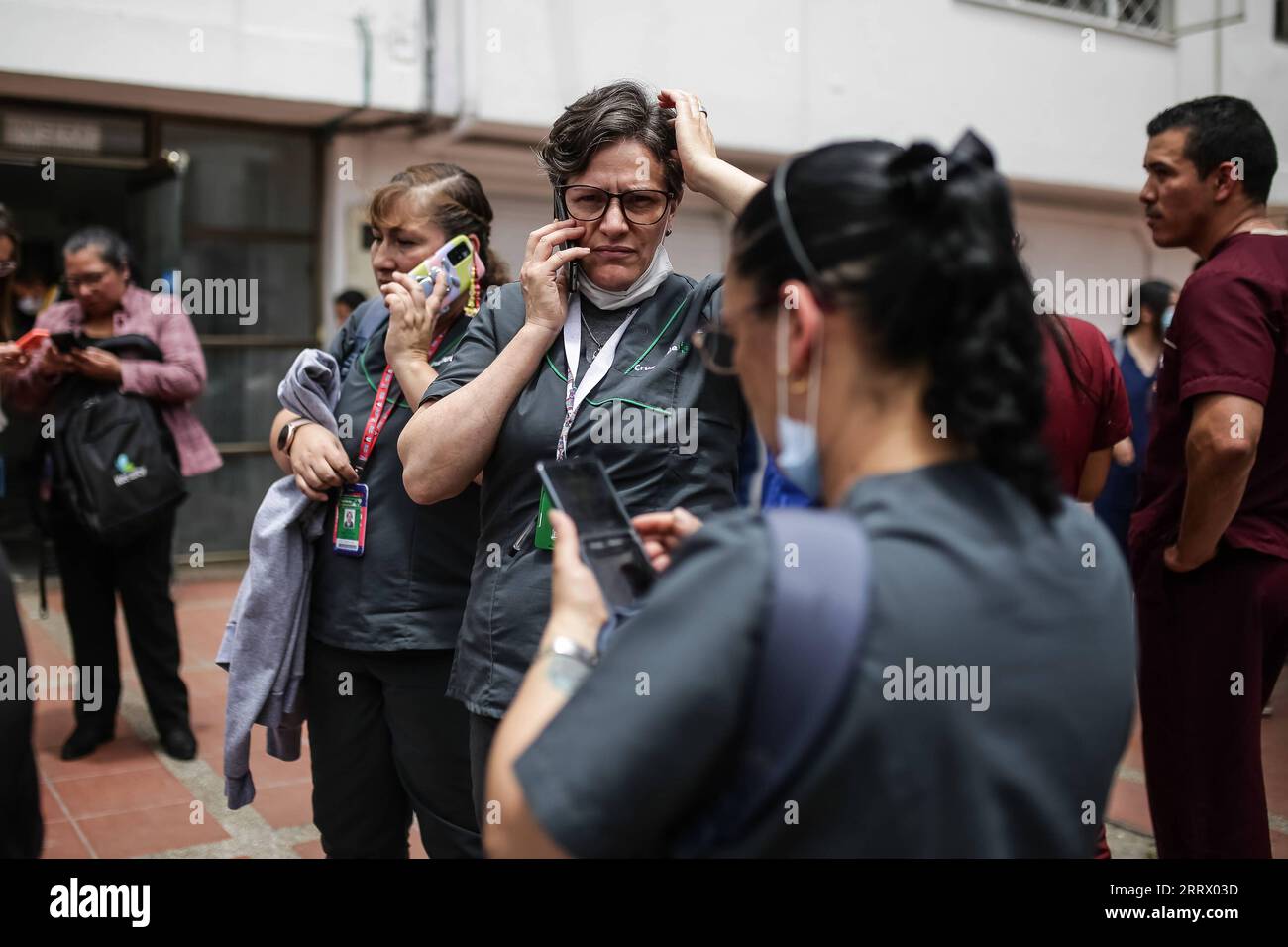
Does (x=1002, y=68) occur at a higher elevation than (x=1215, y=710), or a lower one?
higher

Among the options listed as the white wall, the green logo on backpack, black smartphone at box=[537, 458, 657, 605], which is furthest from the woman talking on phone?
the white wall

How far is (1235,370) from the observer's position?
9.41 feet

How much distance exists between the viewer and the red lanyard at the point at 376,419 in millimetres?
2850

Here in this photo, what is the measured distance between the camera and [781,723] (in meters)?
1.07

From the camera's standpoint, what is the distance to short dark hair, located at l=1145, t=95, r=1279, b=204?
307 centimetres

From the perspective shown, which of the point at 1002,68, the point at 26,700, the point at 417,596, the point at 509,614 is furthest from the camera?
the point at 1002,68

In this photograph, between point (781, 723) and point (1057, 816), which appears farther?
point (1057, 816)

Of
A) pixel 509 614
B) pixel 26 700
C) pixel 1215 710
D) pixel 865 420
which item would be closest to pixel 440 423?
pixel 509 614

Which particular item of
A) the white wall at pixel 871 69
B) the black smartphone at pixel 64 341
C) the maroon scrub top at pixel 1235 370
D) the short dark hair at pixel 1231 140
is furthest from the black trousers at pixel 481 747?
the white wall at pixel 871 69

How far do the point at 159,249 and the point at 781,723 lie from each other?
862 cm

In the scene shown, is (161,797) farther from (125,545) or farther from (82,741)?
(125,545)

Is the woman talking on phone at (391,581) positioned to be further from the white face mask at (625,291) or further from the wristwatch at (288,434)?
the white face mask at (625,291)
